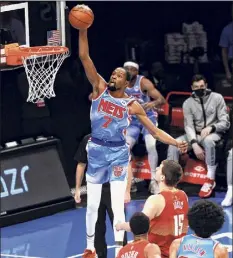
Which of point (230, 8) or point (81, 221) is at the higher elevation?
point (230, 8)

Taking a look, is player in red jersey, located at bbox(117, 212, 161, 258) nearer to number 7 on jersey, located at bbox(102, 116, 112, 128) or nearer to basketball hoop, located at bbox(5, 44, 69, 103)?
number 7 on jersey, located at bbox(102, 116, 112, 128)

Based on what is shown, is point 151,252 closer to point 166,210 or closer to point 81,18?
point 166,210

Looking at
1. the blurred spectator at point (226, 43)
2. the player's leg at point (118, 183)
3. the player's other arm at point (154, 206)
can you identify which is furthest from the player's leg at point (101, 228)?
the blurred spectator at point (226, 43)

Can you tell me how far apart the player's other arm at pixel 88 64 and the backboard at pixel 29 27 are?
1406mm

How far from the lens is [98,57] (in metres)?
13.3

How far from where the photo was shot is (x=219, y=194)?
38.7 feet

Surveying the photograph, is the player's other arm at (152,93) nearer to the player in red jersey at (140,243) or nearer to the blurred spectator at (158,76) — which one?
the blurred spectator at (158,76)

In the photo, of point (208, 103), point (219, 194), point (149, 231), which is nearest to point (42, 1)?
point (208, 103)

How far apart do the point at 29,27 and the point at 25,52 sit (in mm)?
1153

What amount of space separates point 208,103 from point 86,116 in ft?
7.21

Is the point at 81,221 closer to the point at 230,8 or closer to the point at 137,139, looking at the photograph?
the point at 137,139

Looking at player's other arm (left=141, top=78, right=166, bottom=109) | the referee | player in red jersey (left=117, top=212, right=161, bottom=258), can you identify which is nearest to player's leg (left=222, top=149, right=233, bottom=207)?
player's other arm (left=141, top=78, right=166, bottom=109)

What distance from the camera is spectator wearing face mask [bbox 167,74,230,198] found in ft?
37.4

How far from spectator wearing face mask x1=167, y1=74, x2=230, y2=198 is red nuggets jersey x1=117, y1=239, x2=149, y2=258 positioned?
472 centimetres
